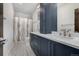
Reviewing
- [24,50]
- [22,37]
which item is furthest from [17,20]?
[24,50]

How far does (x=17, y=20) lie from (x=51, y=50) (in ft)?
2.50

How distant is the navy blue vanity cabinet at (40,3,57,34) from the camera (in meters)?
1.87

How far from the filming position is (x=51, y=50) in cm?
153

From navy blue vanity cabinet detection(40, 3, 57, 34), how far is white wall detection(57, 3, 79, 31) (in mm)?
94

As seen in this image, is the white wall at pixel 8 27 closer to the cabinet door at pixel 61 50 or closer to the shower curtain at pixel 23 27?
the shower curtain at pixel 23 27

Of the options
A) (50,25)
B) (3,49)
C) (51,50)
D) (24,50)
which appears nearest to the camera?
(51,50)

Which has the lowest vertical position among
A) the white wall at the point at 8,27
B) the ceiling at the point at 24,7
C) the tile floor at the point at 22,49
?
the tile floor at the point at 22,49

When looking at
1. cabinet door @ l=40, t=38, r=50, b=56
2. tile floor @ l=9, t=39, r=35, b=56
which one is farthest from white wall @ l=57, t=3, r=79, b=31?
tile floor @ l=9, t=39, r=35, b=56

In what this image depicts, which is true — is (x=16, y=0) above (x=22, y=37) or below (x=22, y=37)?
above

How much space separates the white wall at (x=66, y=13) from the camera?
5.26ft

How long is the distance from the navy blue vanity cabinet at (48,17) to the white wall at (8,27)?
1.98ft

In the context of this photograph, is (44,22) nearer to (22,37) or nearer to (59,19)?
(59,19)

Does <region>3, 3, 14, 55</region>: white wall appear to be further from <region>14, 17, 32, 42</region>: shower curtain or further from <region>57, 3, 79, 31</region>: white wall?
<region>57, 3, 79, 31</region>: white wall

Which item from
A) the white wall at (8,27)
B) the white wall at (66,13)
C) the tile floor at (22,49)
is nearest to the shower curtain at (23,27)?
the tile floor at (22,49)
